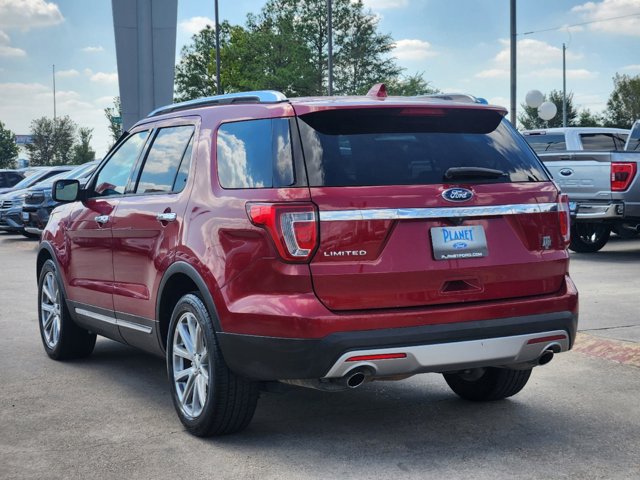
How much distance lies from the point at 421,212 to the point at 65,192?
3.32m

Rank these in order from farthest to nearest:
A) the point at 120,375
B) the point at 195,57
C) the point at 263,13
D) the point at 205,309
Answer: the point at 195,57, the point at 263,13, the point at 120,375, the point at 205,309

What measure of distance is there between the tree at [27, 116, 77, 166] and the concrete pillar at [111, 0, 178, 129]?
85.6 m

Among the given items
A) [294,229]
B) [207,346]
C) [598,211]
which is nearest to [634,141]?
[598,211]

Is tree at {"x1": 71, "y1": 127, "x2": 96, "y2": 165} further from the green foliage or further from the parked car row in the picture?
the parked car row

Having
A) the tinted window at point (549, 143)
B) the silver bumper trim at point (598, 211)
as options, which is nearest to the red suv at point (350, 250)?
the silver bumper trim at point (598, 211)

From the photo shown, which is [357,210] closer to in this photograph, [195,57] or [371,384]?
[371,384]

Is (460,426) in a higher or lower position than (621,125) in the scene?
lower

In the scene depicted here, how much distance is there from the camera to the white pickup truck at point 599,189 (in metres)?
15.2

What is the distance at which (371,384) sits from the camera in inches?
265

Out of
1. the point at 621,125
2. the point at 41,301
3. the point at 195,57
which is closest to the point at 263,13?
the point at 195,57

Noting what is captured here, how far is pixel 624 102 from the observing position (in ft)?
261

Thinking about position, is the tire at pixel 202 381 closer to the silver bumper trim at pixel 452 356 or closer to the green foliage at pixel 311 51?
the silver bumper trim at pixel 452 356

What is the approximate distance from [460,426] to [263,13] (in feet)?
241

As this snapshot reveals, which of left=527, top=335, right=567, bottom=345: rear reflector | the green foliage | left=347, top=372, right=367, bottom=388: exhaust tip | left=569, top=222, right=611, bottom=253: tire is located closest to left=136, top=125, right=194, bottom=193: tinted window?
left=347, top=372, right=367, bottom=388: exhaust tip
